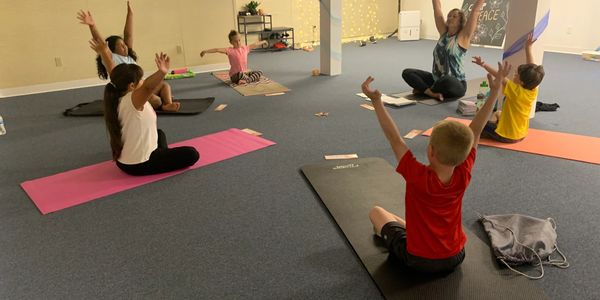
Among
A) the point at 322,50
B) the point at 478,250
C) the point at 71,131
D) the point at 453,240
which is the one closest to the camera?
the point at 453,240

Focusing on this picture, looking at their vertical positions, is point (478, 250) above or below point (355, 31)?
below

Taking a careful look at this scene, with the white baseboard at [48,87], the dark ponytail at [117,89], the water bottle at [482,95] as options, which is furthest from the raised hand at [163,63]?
the white baseboard at [48,87]

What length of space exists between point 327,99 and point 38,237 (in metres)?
3.77

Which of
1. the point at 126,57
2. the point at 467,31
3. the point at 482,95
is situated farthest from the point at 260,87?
the point at 482,95

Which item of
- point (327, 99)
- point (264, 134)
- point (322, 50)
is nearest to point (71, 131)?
point (264, 134)

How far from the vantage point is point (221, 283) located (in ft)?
6.61

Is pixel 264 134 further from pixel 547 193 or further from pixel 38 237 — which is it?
pixel 547 193

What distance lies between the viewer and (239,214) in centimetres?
265

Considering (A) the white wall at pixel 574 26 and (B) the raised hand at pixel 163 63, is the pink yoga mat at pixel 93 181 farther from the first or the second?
(A) the white wall at pixel 574 26

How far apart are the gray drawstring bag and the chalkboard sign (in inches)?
312

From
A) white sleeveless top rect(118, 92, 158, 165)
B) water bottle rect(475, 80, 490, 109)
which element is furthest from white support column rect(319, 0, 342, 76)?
white sleeveless top rect(118, 92, 158, 165)

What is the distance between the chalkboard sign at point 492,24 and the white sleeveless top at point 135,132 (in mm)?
8494

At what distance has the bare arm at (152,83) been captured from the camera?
8.74 feet

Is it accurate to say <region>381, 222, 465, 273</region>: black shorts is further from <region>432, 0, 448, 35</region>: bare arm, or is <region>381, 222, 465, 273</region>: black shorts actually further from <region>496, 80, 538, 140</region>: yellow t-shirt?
<region>432, 0, 448, 35</region>: bare arm
